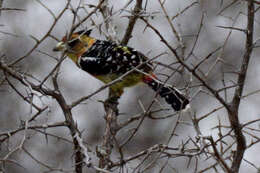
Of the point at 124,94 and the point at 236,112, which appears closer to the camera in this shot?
the point at 236,112

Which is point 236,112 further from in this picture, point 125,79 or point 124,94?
point 124,94

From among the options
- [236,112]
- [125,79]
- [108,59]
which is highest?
[108,59]

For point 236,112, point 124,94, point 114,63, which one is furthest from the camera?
point 124,94

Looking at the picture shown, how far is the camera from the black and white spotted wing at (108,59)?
4988mm

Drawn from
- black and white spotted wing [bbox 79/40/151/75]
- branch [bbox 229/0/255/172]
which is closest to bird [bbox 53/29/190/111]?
black and white spotted wing [bbox 79/40/151/75]

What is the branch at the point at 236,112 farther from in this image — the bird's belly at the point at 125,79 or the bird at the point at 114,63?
the bird's belly at the point at 125,79

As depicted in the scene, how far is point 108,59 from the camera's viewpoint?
5.25 metres

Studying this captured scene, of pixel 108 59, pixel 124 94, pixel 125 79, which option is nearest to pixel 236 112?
pixel 125 79

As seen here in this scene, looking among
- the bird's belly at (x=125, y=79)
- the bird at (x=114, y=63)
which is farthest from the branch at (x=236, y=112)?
the bird's belly at (x=125, y=79)

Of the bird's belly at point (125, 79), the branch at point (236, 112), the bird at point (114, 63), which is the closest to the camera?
the branch at point (236, 112)

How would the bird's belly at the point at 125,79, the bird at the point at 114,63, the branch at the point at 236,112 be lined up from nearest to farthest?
1. the branch at the point at 236,112
2. the bird at the point at 114,63
3. the bird's belly at the point at 125,79

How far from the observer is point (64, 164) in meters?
8.38

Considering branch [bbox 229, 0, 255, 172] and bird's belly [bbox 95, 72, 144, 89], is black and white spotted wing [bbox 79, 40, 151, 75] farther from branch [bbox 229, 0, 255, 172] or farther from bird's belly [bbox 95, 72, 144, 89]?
branch [bbox 229, 0, 255, 172]

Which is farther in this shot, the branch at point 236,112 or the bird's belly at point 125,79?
the bird's belly at point 125,79
